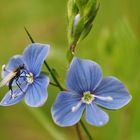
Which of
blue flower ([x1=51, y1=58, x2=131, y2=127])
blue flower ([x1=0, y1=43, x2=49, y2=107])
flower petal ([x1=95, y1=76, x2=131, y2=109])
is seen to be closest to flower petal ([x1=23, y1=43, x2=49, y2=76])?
blue flower ([x1=0, y1=43, x2=49, y2=107])

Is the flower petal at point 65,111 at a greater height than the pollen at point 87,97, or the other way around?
the flower petal at point 65,111

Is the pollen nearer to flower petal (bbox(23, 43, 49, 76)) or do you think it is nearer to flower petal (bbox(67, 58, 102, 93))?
flower petal (bbox(67, 58, 102, 93))

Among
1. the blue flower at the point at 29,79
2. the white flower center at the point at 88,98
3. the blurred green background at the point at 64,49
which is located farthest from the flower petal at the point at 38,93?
the blurred green background at the point at 64,49

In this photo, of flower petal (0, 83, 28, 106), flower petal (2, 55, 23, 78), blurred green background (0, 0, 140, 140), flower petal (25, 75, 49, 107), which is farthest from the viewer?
blurred green background (0, 0, 140, 140)

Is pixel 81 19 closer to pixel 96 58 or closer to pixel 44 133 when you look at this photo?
pixel 96 58

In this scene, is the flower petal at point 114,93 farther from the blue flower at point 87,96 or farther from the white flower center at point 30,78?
the white flower center at point 30,78
